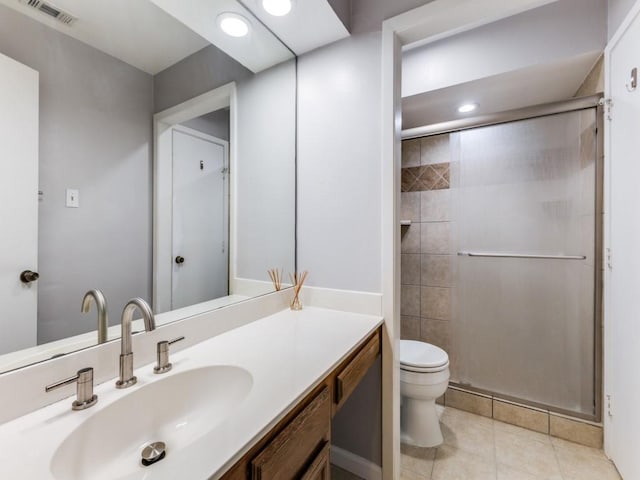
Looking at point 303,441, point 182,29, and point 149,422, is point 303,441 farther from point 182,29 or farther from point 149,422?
point 182,29

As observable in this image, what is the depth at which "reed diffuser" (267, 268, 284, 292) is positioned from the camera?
155 centimetres

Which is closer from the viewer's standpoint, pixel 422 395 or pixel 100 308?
pixel 100 308

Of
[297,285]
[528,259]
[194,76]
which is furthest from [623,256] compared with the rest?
[194,76]

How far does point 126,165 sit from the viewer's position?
3.24ft

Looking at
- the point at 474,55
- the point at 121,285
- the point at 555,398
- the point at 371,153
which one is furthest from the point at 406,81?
the point at 555,398

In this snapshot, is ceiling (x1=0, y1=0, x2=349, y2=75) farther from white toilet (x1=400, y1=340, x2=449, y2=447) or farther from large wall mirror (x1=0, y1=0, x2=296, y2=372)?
white toilet (x1=400, y1=340, x2=449, y2=447)

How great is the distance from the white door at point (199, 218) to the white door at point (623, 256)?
1.82m

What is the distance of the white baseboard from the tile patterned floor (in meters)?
0.18

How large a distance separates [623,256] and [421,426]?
1344mm

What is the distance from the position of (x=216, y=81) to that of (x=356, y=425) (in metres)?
1.76

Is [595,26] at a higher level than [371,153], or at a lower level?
higher

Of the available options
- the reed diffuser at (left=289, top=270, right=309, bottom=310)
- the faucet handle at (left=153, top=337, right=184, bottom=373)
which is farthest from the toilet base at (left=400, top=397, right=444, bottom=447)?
the faucet handle at (left=153, top=337, right=184, bottom=373)

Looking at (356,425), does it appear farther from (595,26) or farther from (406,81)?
(595,26)

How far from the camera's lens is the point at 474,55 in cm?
175
